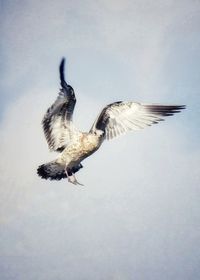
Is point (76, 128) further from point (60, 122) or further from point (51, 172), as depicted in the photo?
point (51, 172)

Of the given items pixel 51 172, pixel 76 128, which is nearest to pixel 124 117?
pixel 76 128

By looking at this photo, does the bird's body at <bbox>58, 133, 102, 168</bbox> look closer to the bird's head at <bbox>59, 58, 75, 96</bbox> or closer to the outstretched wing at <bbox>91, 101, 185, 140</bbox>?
the outstretched wing at <bbox>91, 101, 185, 140</bbox>

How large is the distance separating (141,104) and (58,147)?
750 millimetres

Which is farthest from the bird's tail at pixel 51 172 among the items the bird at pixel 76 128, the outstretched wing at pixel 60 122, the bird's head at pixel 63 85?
the bird's head at pixel 63 85

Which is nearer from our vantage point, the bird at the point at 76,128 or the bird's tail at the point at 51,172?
the bird at the point at 76,128

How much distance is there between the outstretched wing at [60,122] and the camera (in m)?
2.98

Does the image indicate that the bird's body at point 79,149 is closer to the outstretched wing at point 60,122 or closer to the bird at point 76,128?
the bird at point 76,128

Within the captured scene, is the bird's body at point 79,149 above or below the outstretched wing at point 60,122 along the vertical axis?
below

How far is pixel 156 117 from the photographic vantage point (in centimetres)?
284

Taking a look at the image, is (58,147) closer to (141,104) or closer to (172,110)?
(141,104)

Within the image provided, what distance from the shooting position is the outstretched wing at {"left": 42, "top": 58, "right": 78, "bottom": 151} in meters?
2.98

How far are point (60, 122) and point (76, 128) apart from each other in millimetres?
147

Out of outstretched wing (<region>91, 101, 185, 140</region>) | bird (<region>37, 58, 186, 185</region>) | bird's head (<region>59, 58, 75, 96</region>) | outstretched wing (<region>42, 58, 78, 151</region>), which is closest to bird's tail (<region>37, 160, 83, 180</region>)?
bird (<region>37, 58, 186, 185</region>)

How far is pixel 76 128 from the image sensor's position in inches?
121
